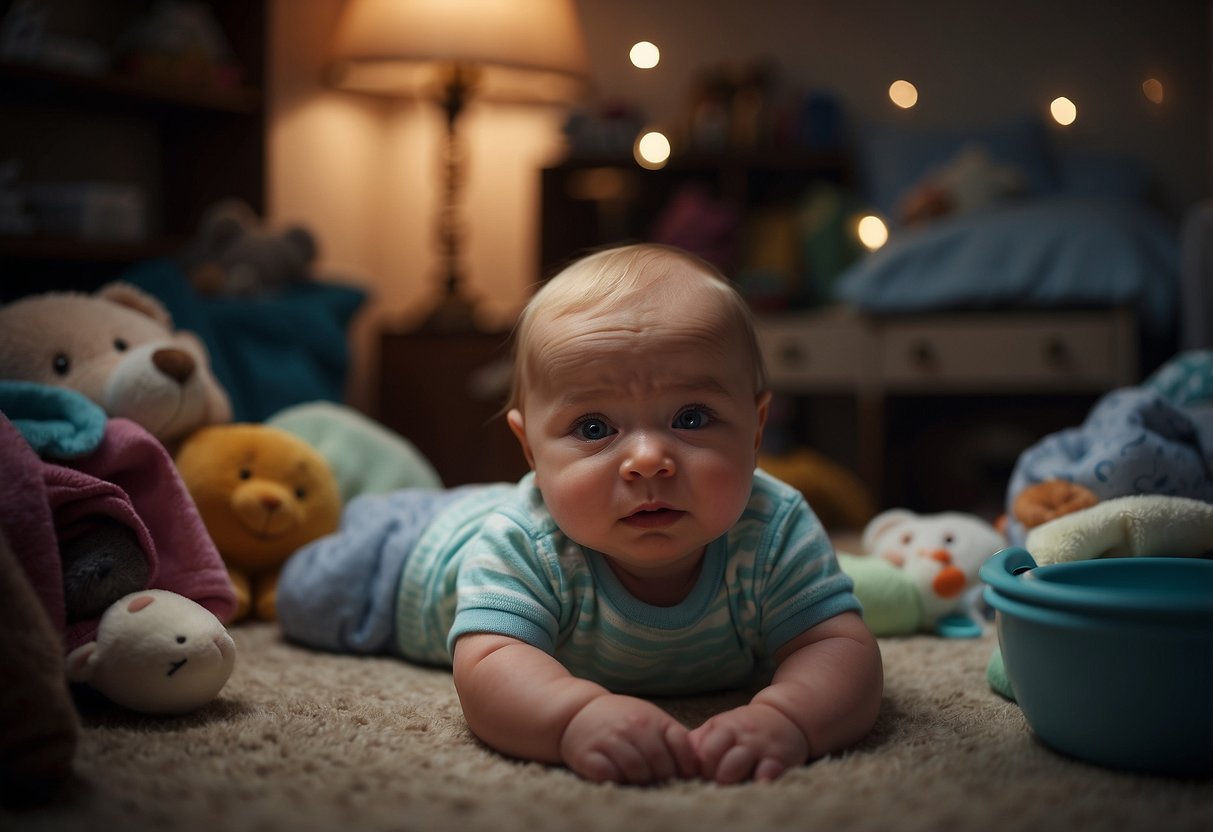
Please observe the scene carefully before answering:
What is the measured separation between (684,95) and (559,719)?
2.26 meters

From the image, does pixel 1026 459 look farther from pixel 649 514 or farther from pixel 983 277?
pixel 983 277

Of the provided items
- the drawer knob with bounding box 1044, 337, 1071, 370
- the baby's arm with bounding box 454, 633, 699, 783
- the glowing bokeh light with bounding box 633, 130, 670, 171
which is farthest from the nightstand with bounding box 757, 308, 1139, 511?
the baby's arm with bounding box 454, 633, 699, 783

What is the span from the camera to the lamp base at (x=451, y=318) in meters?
2.32

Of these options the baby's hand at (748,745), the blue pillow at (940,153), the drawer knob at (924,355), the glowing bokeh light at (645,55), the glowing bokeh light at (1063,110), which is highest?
the glowing bokeh light at (645,55)

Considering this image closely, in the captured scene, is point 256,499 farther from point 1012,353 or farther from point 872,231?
point 872,231

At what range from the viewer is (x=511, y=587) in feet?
2.84

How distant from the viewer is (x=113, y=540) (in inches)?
36.0

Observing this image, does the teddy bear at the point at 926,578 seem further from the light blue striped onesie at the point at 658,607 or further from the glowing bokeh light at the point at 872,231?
the glowing bokeh light at the point at 872,231

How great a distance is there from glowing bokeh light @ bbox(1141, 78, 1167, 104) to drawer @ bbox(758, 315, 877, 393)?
897 mm

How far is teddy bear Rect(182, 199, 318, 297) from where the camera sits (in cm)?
194

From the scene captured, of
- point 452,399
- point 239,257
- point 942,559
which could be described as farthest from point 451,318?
point 942,559

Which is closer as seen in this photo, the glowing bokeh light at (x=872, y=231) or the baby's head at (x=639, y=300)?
the baby's head at (x=639, y=300)

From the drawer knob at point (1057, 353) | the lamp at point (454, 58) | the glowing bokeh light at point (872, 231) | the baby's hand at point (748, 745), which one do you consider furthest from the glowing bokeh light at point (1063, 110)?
A: the baby's hand at point (748, 745)

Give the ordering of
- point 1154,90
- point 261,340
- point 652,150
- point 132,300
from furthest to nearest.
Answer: point 652,150 → point 1154,90 → point 261,340 → point 132,300
